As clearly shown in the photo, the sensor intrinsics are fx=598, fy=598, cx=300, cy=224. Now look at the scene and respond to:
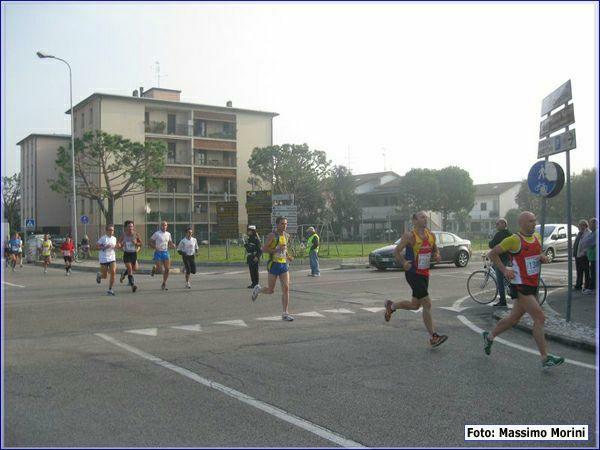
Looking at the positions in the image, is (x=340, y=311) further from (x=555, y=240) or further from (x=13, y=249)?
(x=13, y=249)

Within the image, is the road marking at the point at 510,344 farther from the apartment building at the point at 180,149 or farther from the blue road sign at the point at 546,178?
the apartment building at the point at 180,149

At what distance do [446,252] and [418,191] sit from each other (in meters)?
45.5

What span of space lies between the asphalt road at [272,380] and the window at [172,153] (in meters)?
54.3

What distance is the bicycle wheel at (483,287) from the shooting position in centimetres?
1255

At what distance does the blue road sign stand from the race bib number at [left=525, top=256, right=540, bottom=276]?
2752 millimetres

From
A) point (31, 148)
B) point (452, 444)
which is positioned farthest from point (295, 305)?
point (31, 148)

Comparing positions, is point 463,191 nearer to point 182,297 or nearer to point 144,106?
point 144,106

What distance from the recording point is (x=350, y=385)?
19.8ft

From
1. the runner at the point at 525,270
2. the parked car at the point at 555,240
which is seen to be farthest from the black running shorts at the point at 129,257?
the parked car at the point at 555,240

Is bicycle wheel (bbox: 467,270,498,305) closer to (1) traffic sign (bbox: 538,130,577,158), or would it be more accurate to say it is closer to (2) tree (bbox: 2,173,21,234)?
(1) traffic sign (bbox: 538,130,577,158)

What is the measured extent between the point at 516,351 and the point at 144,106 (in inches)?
2426

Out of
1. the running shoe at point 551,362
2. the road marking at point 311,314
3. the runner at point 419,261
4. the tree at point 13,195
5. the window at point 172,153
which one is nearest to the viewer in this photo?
the running shoe at point 551,362

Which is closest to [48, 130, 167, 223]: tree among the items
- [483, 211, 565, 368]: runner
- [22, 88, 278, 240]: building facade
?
[22, 88, 278, 240]: building facade

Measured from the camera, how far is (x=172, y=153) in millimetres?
65062
